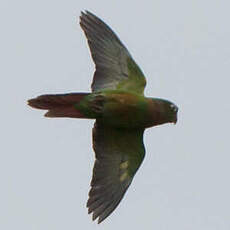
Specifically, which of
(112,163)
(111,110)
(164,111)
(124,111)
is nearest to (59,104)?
(111,110)

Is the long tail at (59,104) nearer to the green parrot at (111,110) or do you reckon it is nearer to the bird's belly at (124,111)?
the green parrot at (111,110)

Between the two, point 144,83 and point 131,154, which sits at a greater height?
point 144,83

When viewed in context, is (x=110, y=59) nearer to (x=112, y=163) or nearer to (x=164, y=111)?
(x=164, y=111)

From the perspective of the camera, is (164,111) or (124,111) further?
(164,111)

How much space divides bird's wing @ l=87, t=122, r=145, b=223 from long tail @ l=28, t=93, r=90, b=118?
1.69 feet

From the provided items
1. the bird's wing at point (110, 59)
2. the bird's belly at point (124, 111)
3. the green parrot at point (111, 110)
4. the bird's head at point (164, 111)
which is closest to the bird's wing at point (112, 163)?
the green parrot at point (111, 110)

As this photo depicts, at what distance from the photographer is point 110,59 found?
1491 cm

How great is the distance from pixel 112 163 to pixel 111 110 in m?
0.94

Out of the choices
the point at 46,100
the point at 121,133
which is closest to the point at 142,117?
the point at 121,133

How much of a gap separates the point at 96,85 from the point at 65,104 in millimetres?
804

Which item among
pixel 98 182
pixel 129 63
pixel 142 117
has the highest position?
pixel 129 63

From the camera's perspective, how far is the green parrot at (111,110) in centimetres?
1404

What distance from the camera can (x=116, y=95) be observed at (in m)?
14.2

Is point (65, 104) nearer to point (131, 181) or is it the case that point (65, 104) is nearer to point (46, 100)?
point (46, 100)
